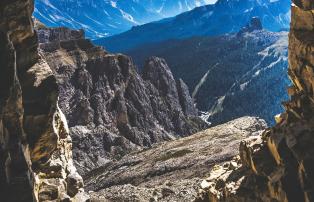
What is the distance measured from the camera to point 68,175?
1901 inches

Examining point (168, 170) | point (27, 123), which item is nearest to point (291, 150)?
point (27, 123)

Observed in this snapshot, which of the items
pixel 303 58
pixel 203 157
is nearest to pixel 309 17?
pixel 303 58

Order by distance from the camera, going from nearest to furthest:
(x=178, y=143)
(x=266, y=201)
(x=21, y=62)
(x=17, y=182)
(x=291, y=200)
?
1. (x=17, y=182)
2. (x=21, y=62)
3. (x=291, y=200)
4. (x=266, y=201)
5. (x=178, y=143)

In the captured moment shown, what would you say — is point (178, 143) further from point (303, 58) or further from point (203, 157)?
point (303, 58)

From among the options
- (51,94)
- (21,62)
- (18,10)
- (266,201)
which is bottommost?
(266,201)

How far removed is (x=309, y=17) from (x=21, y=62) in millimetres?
28848

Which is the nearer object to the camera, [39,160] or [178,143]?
[39,160]

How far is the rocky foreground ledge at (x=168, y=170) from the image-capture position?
118688 mm

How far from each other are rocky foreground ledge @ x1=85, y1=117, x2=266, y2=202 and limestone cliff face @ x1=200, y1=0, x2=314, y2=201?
48.5 meters

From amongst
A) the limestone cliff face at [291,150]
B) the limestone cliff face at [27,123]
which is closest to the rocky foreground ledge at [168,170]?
the limestone cliff face at [291,150]

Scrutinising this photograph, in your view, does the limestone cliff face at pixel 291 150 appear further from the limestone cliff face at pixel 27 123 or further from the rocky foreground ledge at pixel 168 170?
the rocky foreground ledge at pixel 168 170

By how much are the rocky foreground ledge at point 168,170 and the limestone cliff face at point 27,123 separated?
61323 millimetres

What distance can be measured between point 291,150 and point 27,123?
2444cm

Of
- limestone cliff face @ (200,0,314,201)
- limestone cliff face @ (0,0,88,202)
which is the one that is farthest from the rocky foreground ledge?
limestone cliff face @ (0,0,88,202)
